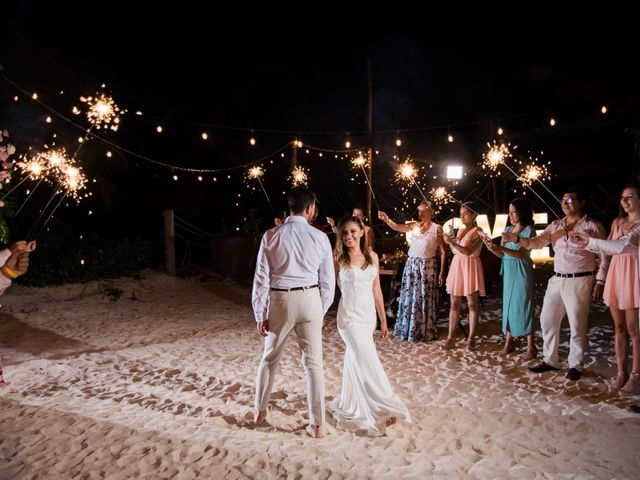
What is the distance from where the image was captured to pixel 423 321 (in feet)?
20.8

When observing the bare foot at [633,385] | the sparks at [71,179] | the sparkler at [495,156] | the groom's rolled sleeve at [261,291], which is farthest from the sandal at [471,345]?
the sparkler at [495,156]

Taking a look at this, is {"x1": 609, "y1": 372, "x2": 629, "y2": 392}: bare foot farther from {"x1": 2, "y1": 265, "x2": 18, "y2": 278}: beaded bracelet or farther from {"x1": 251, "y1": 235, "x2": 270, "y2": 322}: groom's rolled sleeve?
{"x1": 2, "y1": 265, "x2": 18, "y2": 278}: beaded bracelet

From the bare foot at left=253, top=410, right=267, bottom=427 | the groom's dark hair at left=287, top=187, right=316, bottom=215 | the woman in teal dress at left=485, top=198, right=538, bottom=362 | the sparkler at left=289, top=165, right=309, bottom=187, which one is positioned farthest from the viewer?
the sparkler at left=289, top=165, right=309, bottom=187

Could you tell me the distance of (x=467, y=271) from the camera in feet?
19.0

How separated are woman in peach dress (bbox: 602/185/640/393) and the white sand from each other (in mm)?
337

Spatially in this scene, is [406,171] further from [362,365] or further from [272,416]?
[272,416]

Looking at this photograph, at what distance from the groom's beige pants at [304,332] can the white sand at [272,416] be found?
1.25 feet

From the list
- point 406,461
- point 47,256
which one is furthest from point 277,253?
point 47,256

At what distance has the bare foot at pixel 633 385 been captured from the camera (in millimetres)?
4262

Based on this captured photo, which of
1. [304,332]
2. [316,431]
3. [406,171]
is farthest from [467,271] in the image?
[406,171]

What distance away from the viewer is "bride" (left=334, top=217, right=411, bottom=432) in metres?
3.64

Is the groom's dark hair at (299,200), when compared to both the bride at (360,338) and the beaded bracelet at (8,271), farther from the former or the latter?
the beaded bracelet at (8,271)

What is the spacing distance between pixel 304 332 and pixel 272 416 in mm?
998

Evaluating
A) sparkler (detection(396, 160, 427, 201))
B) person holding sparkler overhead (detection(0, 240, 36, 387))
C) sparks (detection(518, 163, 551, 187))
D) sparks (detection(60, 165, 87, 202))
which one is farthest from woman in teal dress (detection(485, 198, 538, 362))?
sparks (detection(518, 163, 551, 187))
